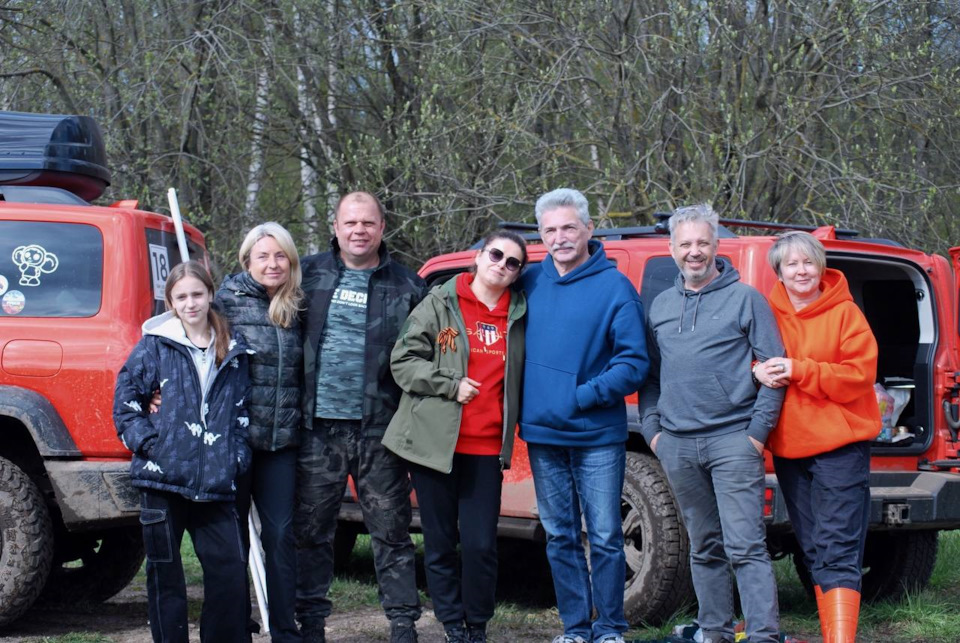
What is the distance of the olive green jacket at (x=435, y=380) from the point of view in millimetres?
4664

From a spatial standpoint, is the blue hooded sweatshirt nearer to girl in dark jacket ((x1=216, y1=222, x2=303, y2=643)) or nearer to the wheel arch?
girl in dark jacket ((x1=216, y1=222, x2=303, y2=643))

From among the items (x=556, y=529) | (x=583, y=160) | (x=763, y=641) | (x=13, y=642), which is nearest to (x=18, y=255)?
(x=13, y=642)

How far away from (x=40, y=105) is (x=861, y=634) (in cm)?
919

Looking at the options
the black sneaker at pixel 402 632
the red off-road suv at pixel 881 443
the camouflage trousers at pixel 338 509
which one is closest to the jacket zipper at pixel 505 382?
the camouflage trousers at pixel 338 509

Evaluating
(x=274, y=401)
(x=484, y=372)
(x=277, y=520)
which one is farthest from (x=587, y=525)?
(x=274, y=401)

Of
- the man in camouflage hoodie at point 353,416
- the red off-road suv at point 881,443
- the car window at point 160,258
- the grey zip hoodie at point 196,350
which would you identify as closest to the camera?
the grey zip hoodie at point 196,350

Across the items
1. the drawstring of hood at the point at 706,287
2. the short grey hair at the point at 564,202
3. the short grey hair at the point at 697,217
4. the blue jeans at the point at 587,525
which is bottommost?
the blue jeans at the point at 587,525

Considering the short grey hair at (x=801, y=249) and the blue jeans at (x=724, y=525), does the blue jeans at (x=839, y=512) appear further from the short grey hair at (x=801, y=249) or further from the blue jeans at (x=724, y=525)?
the short grey hair at (x=801, y=249)

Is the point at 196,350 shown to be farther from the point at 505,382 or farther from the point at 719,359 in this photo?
the point at 719,359

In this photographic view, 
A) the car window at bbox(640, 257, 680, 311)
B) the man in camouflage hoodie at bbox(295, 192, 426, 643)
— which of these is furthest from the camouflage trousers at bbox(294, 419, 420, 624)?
the car window at bbox(640, 257, 680, 311)

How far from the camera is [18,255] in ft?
18.6

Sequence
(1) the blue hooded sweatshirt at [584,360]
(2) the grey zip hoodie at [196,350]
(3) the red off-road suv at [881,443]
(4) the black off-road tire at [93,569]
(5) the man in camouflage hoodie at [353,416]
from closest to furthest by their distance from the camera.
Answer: (2) the grey zip hoodie at [196,350] → (1) the blue hooded sweatshirt at [584,360] → (5) the man in camouflage hoodie at [353,416] → (3) the red off-road suv at [881,443] → (4) the black off-road tire at [93,569]

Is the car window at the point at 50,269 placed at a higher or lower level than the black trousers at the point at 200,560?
higher

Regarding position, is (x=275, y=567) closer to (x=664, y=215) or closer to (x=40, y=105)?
(x=664, y=215)
